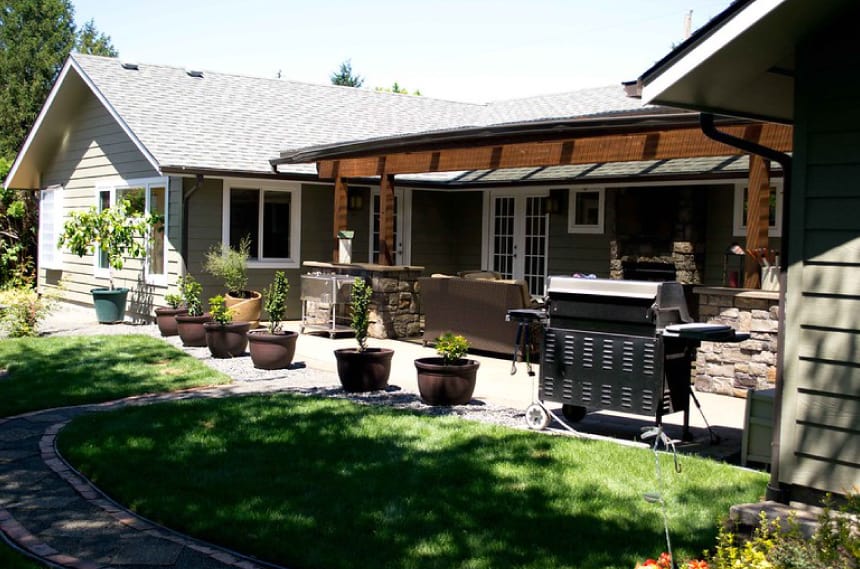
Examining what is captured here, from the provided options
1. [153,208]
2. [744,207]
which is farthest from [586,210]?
[153,208]

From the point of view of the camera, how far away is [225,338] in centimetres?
1139

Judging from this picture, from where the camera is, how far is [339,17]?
26078mm

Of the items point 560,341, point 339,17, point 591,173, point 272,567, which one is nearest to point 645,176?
point 591,173

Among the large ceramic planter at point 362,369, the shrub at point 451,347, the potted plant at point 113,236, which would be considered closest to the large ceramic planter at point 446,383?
the shrub at point 451,347

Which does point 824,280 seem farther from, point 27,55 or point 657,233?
point 27,55

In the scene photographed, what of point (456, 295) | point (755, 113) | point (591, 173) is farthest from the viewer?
point (591, 173)

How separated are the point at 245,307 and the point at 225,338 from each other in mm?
3177

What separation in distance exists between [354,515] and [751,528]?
6.83 feet

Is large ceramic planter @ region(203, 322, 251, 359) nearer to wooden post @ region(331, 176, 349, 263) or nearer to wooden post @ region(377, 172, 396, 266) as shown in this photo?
wooden post @ region(377, 172, 396, 266)

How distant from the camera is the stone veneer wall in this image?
8969 mm

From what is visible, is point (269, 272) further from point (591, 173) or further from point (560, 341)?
point (560, 341)

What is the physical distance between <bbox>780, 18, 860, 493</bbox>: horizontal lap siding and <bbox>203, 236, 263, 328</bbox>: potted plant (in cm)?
1085

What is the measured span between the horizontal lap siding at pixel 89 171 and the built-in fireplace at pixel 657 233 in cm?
735

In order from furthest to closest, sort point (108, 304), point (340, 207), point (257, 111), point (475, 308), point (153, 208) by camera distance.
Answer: point (257, 111)
point (153, 208)
point (108, 304)
point (340, 207)
point (475, 308)
